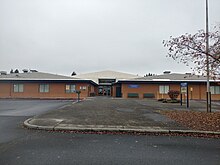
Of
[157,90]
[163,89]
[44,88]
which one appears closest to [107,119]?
[157,90]

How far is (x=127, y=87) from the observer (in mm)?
32219

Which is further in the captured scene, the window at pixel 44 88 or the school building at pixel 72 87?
the window at pixel 44 88

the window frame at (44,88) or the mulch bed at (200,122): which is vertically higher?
the window frame at (44,88)

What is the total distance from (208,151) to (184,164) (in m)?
1.30

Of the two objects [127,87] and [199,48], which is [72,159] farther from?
[127,87]

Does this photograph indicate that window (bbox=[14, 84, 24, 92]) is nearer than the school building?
No

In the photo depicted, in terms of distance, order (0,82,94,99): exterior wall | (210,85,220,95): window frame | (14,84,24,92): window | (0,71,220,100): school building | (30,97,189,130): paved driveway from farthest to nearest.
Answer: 1. (210,85,220,95): window frame
2. (14,84,24,92): window
3. (0,82,94,99): exterior wall
4. (0,71,220,100): school building
5. (30,97,189,130): paved driveway

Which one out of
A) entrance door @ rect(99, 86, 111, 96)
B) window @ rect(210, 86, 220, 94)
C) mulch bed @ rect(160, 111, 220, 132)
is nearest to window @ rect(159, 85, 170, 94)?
window @ rect(210, 86, 220, 94)

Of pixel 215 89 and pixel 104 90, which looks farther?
pixel 104 90

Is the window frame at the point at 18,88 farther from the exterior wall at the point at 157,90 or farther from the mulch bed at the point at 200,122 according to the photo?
the mulch bed at the point at 200,122

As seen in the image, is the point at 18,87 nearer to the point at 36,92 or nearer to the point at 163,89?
the point at 36,92

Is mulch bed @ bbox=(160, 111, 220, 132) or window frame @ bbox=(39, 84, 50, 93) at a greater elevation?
window frame @ bbox=(39, 84, 50, 93)

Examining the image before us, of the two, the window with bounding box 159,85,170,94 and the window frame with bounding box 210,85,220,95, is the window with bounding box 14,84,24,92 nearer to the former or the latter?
the window with bounding box 159,85,170,94

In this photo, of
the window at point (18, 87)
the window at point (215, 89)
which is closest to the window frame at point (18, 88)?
the window at point (18, 87)
